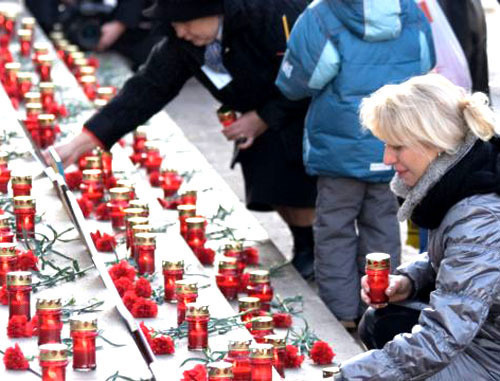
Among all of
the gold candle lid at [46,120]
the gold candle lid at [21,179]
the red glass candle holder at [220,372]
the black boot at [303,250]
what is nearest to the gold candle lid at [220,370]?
the red glass candle holder at [220,372]

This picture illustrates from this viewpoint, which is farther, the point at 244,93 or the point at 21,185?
the point at 244,93

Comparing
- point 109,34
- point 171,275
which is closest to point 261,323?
point 171,275

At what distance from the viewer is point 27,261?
620cm

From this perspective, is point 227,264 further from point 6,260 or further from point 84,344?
point 84,344

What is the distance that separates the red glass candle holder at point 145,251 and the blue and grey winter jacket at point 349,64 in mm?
884

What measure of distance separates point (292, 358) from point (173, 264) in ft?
1.92

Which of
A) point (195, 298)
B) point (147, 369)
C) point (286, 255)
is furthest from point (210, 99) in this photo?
point (147, 369)

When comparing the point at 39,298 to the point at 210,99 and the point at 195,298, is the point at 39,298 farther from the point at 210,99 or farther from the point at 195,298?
the point at 210,99

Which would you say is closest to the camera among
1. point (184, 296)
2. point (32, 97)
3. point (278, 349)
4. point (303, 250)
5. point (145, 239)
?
point (278, 349)

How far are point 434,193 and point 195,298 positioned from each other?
1.32 m

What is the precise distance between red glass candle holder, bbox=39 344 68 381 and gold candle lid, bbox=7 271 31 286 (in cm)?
61

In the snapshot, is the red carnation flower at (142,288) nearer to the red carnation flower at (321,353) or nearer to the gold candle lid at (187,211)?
the red carnation flower at (321,353)

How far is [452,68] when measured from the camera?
7.14 m

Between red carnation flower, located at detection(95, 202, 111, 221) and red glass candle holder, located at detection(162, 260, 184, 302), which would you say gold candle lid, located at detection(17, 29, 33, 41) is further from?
red glass candle holder, located at detection(162, 260, 184, 302)
